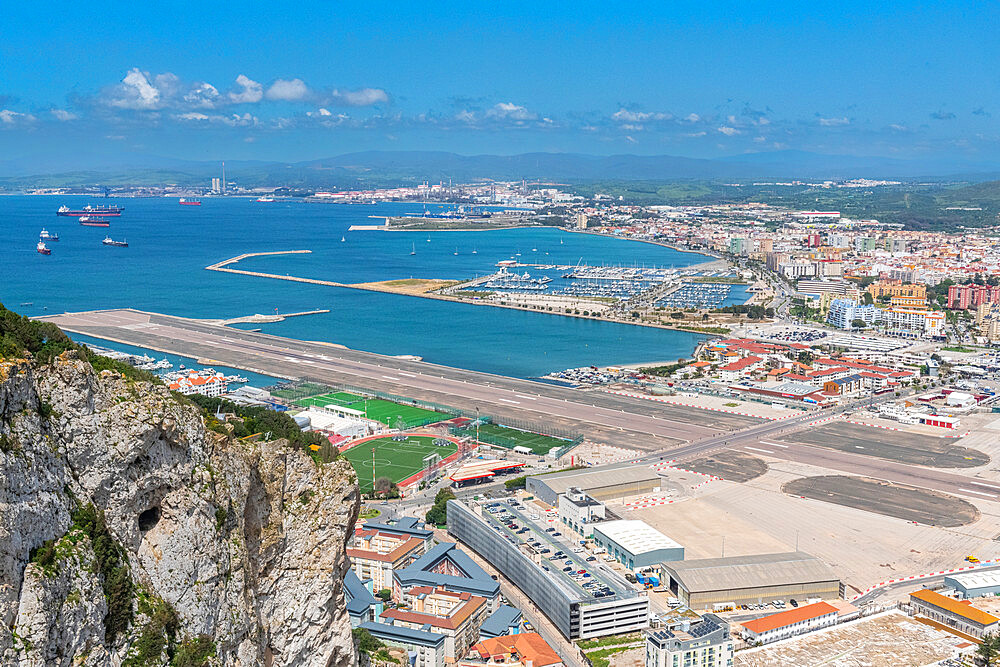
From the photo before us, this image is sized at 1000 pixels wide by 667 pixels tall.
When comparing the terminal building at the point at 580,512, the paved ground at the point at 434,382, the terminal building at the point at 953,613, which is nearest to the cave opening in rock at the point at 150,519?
the terminal building at the point at 953,613

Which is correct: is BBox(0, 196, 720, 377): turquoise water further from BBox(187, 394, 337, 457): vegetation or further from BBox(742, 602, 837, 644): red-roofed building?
BBox(187, 394, 337, 457): vegetation

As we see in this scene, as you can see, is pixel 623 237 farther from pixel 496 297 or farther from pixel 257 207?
pixel 257 207

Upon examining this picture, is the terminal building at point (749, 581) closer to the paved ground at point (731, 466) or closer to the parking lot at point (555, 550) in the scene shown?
the parking lot at point (555, 550)

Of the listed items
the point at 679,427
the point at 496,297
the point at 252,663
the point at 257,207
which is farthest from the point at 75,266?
the point at 257,207

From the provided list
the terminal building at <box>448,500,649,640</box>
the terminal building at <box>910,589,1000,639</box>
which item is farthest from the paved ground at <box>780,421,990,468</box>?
the terminal building at <box>448,500,649,640</box>

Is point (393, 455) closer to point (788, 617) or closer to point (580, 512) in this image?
point (580, 512)

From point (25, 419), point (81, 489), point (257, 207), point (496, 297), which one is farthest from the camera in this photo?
point (257, 207)
